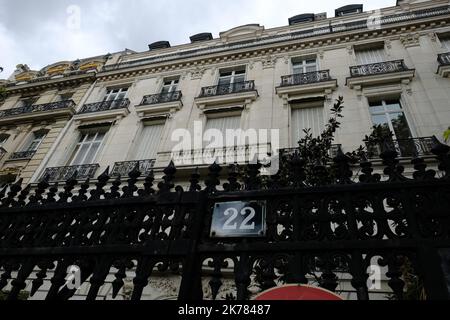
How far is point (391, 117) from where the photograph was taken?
9.46 meters

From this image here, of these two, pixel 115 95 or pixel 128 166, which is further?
pixel 115 95

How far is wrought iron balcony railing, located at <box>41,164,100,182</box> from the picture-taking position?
11.1 m

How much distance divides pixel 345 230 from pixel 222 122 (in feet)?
32.1

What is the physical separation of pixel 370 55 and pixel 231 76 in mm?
6389

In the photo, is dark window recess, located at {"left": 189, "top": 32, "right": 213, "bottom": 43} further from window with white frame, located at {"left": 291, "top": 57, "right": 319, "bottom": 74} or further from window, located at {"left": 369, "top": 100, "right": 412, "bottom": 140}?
window, located at {"left": 369, "top": 100, "right": 412, "bottom": 140}

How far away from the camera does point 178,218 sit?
8.34 feet

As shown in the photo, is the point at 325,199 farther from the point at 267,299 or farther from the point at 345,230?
the point at 267,299

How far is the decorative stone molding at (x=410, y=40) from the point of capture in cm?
1131

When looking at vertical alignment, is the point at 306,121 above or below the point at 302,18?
below

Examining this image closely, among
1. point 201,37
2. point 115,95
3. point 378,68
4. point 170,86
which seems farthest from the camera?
point 201,37

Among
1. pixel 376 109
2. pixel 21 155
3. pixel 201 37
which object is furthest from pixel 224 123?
pixel 21 155

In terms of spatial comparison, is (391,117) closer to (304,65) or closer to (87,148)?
(304,65)

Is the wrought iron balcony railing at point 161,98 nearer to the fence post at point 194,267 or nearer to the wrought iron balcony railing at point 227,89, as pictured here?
the wrought iron balcony railing at point 227,89
